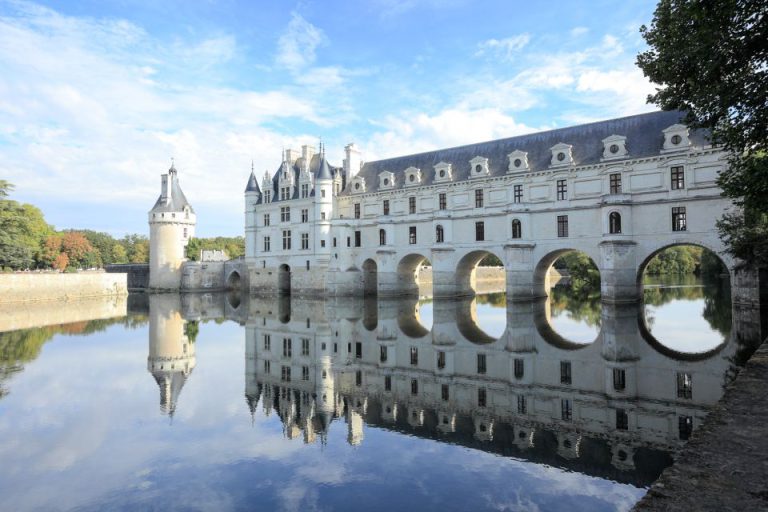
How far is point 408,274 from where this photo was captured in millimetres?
39438

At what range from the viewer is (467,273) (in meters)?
37.5

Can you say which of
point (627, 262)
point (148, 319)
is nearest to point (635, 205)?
point (627, 262)

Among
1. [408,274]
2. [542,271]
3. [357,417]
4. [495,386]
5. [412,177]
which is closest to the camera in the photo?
[357,417]

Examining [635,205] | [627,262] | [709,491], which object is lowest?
[709,491]

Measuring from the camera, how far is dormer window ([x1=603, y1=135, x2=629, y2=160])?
93.9ft

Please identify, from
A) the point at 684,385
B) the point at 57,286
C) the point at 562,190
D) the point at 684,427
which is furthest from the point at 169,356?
the point at 57,286

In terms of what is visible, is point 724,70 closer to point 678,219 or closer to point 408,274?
point 678,219

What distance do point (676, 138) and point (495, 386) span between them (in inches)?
874

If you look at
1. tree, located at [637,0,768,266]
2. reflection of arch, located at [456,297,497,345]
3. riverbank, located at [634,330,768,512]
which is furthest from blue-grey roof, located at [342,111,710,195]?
riverbank, located at [634,330,768,512]

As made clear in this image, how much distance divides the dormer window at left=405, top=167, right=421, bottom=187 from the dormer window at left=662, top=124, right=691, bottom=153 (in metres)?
16.5

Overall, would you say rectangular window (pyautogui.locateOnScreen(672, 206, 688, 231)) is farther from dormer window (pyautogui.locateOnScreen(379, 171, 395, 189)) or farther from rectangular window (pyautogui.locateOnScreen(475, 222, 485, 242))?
dormer window (pyautogui.locateOnScreen(379, 171, 395, 189))

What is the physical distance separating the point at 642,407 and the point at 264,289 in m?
39.4

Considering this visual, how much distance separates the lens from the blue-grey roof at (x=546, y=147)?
28.2 m

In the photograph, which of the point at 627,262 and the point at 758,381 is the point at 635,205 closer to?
the point at 627,262
